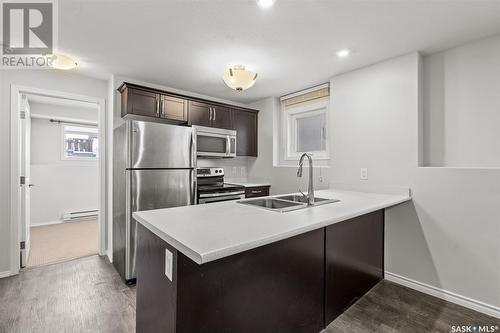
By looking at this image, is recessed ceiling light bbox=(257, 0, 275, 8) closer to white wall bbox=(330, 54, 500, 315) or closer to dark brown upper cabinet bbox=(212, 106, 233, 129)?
white wall bbox=(330, 54, 500, 315)

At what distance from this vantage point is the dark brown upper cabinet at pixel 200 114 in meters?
3.32

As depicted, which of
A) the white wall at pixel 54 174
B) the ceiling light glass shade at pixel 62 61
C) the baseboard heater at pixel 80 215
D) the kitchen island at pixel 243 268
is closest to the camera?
the kitchen island at pixel 243 268

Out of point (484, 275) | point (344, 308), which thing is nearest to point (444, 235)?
point (484, 275)

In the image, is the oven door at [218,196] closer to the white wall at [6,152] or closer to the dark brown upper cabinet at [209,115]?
the dark brown upper cabinet at [209,115]

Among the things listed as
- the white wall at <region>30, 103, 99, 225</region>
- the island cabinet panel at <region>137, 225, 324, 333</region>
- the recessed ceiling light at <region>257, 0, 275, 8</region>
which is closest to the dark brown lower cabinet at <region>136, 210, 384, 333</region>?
the island cabinet panel at <region>137, 225, 324, 333</region>

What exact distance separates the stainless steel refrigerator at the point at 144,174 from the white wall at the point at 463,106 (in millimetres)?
2571

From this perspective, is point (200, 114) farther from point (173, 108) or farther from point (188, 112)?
point (173, 108)

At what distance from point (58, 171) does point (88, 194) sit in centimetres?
71

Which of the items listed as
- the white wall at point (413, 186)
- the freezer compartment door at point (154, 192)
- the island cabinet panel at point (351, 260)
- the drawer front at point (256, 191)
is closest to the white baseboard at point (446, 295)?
the white wall at point (413, 186)

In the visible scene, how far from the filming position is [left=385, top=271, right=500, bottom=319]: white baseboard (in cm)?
190

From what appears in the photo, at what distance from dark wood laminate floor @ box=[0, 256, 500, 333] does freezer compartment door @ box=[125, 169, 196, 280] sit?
0.38 meters

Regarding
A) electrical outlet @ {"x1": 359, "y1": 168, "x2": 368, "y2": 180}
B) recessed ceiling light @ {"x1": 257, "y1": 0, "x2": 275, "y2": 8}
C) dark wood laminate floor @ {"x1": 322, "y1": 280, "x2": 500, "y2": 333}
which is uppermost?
recessed ceiling light @ {"x1": 257, "y1": 0, "x2": 275, "y2": 8}

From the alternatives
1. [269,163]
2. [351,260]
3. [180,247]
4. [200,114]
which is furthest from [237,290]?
[269,163]

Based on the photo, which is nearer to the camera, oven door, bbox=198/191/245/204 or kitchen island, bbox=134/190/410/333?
kitchen island, bbox=134/190/410/333
